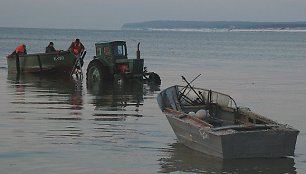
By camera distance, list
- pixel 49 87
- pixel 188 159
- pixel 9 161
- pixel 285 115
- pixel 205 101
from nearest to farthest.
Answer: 1. pixel 9 161
2. pixel 188 159
3. pixel 205 101
4. pixel 285 115
5. pixel 49 87

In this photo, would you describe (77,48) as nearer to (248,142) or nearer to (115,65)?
(115,65)

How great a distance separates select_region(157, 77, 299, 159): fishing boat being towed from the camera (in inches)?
440

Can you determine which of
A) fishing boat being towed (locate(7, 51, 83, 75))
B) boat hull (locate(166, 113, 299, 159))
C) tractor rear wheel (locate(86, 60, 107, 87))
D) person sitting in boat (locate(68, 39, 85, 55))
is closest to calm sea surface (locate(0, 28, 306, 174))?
boat hull (locate(166, 113, 299, 159))

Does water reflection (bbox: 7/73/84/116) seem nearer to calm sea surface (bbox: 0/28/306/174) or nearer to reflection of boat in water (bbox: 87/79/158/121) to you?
calm sea surface (bbox: 0/28/306/174)

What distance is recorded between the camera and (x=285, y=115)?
17438 millimetres

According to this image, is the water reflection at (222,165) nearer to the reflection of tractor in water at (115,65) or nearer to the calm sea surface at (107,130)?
the calm sea surface at (107,130)

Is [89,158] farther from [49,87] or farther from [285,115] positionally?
[49,87]

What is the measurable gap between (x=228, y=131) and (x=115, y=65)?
1487 cm

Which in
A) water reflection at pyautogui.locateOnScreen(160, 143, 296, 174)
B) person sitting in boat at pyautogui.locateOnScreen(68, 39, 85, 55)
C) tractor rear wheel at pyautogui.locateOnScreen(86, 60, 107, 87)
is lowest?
water reflection at pyautogui.locateOnScreen(160, 143, 296, 174)

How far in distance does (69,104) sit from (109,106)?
1.12 m

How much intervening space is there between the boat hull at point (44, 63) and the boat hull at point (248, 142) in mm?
17300

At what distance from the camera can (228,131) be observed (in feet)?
Result: 36.9

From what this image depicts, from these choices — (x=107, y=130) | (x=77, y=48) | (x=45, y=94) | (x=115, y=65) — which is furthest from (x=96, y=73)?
(x=107, y=130)

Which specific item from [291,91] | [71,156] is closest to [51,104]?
[71,156]
